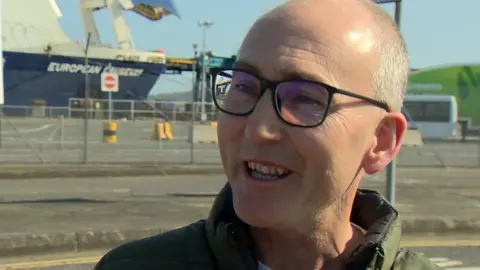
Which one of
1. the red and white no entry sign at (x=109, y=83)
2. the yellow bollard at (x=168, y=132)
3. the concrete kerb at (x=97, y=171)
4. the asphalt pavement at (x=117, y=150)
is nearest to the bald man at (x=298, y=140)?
the concrete kerb at (x=97, y=171)

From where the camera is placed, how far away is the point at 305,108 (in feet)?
4.69

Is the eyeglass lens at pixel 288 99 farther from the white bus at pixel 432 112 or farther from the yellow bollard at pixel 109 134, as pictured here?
the white bus at pixel 432 112

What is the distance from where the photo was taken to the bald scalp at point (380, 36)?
4.90ft

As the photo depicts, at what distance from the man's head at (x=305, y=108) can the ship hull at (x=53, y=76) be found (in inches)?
1946

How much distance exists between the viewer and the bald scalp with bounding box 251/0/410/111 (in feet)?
4.90

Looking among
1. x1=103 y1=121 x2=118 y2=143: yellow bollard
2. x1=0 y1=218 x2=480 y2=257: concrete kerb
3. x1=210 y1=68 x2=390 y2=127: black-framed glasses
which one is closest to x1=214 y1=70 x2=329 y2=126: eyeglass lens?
x1=210 y1=68 x2=390 y2=127: black-framed glasses

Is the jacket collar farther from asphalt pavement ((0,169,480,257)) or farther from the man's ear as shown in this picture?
asphalt pavement ((0,169,480,257))

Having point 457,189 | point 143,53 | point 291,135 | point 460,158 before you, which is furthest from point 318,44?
point 143,53

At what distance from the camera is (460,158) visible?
2161cm

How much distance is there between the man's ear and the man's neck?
0.54 ft

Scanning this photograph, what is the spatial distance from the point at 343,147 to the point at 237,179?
0.76 feet

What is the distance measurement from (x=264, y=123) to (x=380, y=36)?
356mm

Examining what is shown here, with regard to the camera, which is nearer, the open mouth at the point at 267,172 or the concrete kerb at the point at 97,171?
the open mouth at the point at 267,172

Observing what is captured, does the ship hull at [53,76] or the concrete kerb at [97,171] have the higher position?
the ship hull at [53,76]
